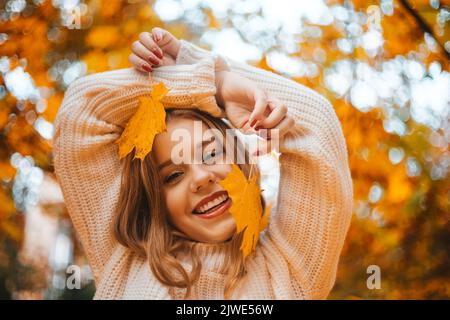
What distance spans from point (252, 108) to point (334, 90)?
50 cm

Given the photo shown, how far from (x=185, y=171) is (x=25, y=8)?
78 centimetres

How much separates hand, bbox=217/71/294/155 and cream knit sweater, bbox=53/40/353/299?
0.11 ft

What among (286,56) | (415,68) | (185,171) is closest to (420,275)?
(415,68)

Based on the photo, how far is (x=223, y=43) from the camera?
1.73 meters

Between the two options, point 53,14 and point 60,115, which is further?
point 53,14

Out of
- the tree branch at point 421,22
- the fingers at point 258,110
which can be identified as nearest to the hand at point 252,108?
the fingers at point 258,110

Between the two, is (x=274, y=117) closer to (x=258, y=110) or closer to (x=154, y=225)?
(x=258, y=110)

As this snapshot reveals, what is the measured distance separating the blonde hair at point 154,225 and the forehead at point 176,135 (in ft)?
0.04

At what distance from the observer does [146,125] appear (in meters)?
1.39

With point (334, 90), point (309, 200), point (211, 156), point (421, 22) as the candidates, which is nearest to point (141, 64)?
point (211, 156)

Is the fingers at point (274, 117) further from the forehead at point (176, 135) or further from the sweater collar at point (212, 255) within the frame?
the sweater collar at point (212, 255)

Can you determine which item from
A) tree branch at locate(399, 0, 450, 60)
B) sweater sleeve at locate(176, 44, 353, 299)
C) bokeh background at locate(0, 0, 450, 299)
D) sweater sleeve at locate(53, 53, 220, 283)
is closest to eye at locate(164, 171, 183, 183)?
sweater sleeve at locate(53, 53, 220, 283)
